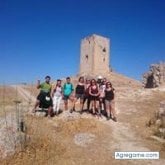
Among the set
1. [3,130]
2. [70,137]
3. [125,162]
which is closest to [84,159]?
[125,162]

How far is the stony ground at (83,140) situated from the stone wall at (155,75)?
13044mm

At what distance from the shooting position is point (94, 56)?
4656 cm

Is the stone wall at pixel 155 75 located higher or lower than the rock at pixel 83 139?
higher

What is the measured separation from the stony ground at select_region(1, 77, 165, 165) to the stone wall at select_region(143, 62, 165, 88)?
13044 millimetres

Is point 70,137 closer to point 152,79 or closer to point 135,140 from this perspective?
point 135,140

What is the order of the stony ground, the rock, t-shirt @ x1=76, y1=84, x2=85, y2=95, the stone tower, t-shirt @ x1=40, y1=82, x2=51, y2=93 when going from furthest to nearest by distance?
the stone tower → t-shirt @ x1=76, y1=84, x2=85, y2=95 → t-shirt @ x1=40, y1=82, x2=51, y2=93 → the rock → the stony ground

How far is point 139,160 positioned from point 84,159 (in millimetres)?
1645

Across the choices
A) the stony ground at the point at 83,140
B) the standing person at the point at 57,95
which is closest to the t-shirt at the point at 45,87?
the standing person at the point at 57,95

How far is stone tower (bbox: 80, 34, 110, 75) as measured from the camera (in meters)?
46.7

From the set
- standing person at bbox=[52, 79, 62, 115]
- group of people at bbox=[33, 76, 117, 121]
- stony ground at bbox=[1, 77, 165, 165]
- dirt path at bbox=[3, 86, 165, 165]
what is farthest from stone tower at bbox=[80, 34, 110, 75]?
Answer: standing person at bbox=[52, 79, 62, 115]

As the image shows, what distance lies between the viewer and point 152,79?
30.6m

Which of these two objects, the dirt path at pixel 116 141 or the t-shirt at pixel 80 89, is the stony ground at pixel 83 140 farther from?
the t-shirt at pixel 80 89

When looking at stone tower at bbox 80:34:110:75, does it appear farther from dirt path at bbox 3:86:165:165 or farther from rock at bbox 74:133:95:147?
rock at bbox 74:133:95:147

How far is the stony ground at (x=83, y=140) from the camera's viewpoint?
29.4ft
